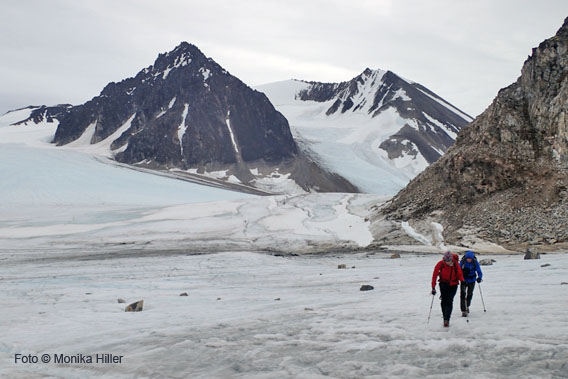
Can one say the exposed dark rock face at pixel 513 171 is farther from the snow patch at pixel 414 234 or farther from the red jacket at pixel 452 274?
the red jacket at pixel 452 274

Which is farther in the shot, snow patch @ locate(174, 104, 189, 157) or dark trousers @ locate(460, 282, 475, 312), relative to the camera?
snow patch @ locate(174, 104, 189, 157)

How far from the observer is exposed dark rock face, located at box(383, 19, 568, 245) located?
29.4m

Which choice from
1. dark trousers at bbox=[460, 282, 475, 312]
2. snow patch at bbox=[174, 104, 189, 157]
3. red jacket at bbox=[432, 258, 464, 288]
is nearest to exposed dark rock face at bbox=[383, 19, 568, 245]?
dark trousers at bbox=[460, 282, 475, 312]

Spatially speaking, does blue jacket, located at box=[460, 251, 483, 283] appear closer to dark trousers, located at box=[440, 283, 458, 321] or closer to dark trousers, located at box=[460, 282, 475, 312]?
dark trousers, located at box=[460, 282, 475, 312]

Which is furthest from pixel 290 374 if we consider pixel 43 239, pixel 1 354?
pixel 43 239

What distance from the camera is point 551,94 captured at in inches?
1395

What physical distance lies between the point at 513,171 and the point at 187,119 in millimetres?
125414

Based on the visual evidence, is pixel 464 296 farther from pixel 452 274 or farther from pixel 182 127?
pixel 182 127

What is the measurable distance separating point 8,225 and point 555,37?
160 ft

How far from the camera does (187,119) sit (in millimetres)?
148625

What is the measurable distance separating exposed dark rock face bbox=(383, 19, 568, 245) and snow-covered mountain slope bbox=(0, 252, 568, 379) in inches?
443

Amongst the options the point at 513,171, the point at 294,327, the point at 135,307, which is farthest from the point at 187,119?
the point at 294,327

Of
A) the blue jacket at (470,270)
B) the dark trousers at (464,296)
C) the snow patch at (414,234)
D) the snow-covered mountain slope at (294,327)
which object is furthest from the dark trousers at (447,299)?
the snow patch at (414,234)

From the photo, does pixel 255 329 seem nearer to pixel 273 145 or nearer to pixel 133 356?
pixel 133 356
